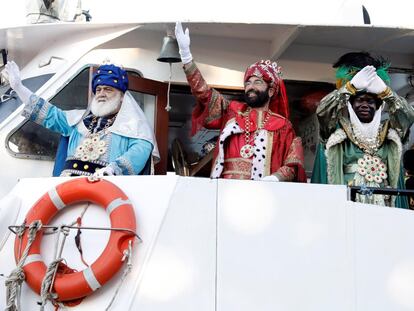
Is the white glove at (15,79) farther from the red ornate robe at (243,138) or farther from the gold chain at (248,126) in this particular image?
the gold chain at (248,126)

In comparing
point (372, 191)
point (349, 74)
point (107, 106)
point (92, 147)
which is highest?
point (349, 74)

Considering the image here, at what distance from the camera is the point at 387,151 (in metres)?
3.92

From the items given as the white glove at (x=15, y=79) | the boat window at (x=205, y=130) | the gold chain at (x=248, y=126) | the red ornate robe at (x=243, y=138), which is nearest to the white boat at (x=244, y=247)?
the red ornate robe at (x=243, y=138)

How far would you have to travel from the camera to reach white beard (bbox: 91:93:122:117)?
12.9ft

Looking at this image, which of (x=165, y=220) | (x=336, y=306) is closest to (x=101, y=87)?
(x=165, y=220)

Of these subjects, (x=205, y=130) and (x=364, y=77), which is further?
(x=205, y=130)

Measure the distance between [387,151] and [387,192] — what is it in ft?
2.25

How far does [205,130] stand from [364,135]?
1.40 m

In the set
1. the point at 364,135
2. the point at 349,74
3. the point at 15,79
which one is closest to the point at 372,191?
the point at 364,135

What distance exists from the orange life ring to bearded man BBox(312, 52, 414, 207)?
54.7 inches

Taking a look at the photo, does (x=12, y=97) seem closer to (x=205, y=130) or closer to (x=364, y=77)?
(x=205, y=130)

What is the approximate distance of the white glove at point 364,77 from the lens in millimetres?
3660

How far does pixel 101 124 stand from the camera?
3910mm

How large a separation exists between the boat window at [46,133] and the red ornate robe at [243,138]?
2.79ft
